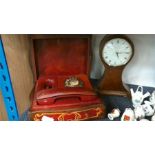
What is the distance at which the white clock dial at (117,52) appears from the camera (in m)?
0.74

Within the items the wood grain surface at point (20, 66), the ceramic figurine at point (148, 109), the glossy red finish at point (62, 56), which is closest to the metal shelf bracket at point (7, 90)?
the wood grain surface at point (20, 66)

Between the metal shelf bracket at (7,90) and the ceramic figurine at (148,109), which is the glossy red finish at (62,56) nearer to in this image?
the metal shelf bracket at (7,90)

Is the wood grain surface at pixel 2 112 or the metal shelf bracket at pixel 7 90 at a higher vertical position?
the metal shelf bracket at pixel 7 90

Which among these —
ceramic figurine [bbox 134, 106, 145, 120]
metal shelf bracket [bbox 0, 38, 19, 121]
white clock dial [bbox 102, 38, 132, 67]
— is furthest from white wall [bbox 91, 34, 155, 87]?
metal shelf bracket [bbox 0, 38, 19, 121]

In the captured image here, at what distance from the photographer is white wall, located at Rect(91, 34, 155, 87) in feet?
2.68

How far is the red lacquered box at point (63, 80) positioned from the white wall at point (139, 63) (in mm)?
113

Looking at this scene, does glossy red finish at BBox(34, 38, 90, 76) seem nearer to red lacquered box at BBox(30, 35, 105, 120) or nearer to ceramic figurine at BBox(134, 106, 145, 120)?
red lacquered box at BBox(30, 35, 105, 120)

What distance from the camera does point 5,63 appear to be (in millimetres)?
679

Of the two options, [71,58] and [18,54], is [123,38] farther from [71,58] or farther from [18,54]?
[18,54]

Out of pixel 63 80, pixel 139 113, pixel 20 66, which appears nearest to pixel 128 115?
pixel 139 113

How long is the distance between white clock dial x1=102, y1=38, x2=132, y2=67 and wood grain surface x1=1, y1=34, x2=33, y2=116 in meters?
0.27

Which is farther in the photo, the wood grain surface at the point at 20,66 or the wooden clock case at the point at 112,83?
the wooden clock case at the point at 112,83
